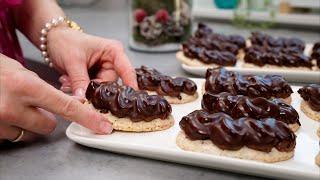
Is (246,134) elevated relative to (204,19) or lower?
elevated

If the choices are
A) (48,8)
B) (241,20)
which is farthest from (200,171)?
(241,20)

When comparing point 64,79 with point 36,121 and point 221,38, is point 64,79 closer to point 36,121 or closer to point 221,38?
point 36,121

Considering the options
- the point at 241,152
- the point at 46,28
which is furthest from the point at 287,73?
the point at 46,28

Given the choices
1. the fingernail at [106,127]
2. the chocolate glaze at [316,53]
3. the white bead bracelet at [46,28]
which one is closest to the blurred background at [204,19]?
the white bead bracelet at [46,28]

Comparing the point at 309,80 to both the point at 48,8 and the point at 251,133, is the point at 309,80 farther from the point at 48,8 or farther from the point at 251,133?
the point at 48,8

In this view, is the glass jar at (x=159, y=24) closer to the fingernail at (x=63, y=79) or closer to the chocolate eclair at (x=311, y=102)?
the fingernail at (x=63, y=79)

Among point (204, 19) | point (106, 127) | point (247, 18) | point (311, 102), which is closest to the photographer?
point (106, 127)
